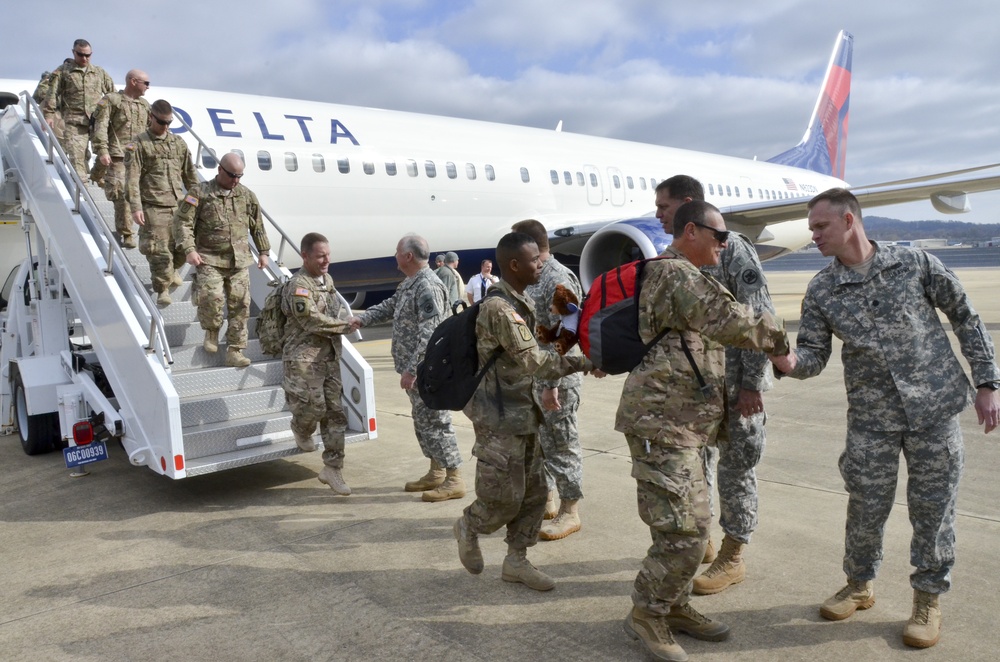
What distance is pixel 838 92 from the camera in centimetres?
2652

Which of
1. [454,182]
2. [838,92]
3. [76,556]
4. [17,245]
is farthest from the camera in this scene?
[838,92]

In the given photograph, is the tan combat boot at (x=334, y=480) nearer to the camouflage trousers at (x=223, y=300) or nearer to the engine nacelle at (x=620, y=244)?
the camouflage trousers at (x=223, y=300)

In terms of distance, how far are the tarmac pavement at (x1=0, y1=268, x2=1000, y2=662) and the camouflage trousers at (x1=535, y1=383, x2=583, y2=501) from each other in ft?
0.93

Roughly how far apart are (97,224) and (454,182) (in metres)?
6.74

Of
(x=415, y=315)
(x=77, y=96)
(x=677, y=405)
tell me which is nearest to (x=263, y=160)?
(x=77, y=96)

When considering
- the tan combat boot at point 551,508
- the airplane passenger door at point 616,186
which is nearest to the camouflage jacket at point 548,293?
the tan combat boot at point 551,508

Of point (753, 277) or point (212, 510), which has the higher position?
point (753, 277)

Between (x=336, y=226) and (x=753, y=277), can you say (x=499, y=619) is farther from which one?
(x=336, y=226)

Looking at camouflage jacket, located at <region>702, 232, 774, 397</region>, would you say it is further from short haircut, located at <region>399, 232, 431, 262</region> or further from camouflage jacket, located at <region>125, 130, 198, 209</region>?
camouflage jacket, located at <region>125, 130, 198, 209</region>

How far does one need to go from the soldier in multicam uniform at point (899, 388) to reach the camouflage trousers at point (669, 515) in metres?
0.54

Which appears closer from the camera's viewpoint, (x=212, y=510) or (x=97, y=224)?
(x=212, y=510)

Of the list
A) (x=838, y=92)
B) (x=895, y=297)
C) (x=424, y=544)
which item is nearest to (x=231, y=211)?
(x=424, y=544)

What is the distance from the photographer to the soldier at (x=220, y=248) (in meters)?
5.52

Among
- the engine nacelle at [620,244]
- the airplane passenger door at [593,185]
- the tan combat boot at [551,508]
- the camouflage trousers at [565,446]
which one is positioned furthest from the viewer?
the airplane passenger door at [593,185]
